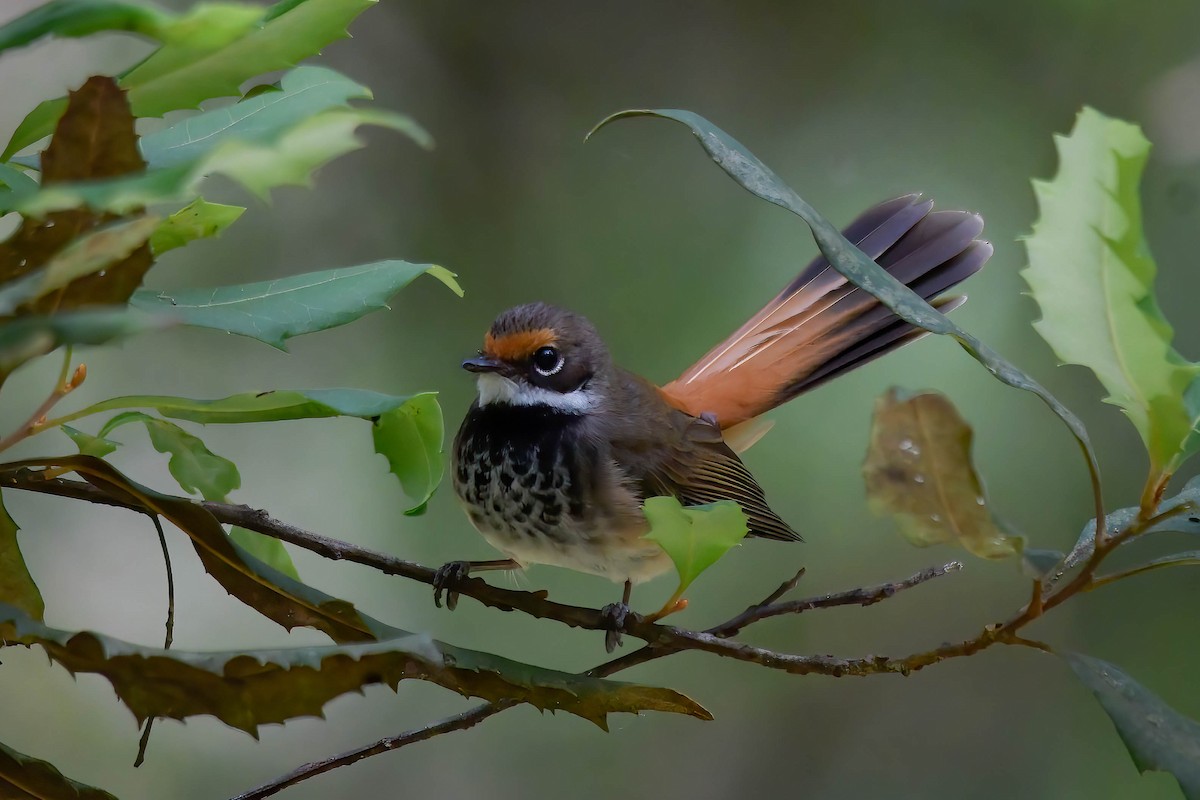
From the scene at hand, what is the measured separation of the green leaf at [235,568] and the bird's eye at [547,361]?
1.44 m

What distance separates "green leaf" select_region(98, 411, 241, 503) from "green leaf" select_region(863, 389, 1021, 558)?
84 cm

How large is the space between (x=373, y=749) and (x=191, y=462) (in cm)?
44

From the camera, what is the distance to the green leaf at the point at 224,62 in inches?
49.1

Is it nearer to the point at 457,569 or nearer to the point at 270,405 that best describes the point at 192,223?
the point at 270,405

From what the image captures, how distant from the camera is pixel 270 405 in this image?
139cm

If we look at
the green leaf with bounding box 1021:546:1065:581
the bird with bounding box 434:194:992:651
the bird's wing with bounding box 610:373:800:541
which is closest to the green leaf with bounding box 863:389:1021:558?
the green leaf with bounding box 1021:546:1065:581

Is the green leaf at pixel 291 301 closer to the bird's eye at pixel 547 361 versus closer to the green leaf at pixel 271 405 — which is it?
the green leaf at pixel 271 405

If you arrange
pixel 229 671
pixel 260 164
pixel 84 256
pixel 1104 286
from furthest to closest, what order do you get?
pixel 1104 286, pixel 229 671, pixel 84 256, pixel 260 164

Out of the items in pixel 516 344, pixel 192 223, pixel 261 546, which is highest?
A: pixel 516 344

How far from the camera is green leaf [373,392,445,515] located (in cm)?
152

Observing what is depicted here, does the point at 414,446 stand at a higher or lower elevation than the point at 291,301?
lower

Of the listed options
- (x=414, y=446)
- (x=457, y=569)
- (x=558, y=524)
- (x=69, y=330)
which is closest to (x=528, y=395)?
(x=558, y=524)

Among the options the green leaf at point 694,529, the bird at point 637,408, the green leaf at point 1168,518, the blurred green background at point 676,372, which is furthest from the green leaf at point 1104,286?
the blurred green background at point 676,372

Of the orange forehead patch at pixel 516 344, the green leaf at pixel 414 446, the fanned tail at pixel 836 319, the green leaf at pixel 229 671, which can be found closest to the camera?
the green leaf at pixel 229 671
